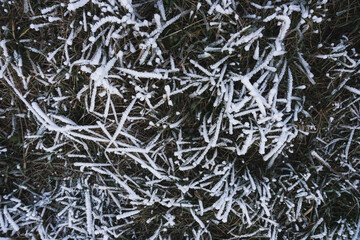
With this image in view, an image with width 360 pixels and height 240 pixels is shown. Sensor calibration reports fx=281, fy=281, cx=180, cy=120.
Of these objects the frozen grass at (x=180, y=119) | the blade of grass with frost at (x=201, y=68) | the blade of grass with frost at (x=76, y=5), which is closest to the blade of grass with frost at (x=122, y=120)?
the frozen grass at (x=180, y=119)

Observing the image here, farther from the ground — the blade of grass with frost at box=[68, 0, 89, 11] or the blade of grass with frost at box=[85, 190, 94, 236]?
the blade of grass with frost at box=[68, 0, 89, 11]

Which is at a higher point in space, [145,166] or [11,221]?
[145,166]

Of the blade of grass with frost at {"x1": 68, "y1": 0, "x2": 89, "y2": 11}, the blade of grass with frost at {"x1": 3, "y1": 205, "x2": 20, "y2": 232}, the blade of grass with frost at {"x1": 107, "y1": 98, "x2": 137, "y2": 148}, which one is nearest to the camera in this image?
the blade of grass with frost at {"x1": 68, "y1": 0, "x2": 89, "y2": 11}

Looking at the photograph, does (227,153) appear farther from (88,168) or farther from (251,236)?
(88,168)

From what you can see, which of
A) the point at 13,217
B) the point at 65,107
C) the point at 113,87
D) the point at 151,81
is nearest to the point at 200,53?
the point at 151,81

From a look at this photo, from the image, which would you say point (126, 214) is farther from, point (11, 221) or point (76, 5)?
point (76, 5)

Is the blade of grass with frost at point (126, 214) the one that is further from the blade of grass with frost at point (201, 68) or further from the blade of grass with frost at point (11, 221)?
the blade of grass with frost at point (201, 68)

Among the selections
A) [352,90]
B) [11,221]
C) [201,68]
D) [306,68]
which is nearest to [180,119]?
[201,68]

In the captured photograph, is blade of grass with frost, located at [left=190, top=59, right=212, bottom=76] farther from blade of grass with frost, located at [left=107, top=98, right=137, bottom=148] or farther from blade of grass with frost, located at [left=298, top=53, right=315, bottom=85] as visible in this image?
blade of grass with frost, located at [left=298, top=53, right=315, bottom=85]

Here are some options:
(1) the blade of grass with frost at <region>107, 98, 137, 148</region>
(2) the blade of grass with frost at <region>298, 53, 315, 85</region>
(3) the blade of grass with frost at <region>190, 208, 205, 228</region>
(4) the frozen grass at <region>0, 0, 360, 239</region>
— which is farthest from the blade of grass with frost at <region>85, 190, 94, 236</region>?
(2) the blade of grass with frost at <region>298, 53, 315, 85</region>
